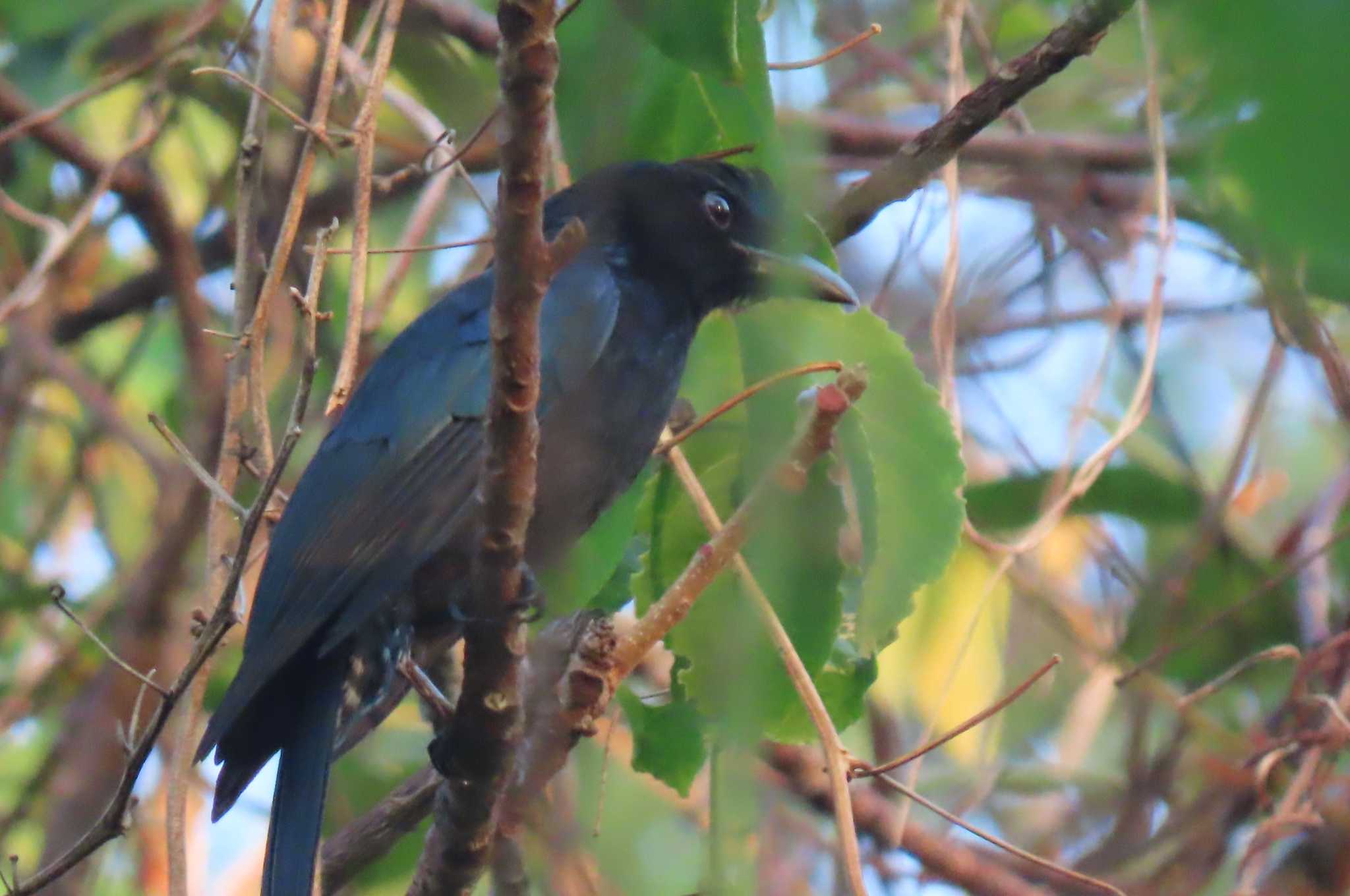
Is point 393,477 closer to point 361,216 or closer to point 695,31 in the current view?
point 361,216

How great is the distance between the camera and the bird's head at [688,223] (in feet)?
10.9

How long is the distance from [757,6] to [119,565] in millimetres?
3438

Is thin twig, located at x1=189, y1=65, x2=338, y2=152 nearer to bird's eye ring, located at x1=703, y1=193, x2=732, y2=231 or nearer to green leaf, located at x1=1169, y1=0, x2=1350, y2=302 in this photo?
bird's eye ring, located at x1=703, y1=193, x2=732, y2=231

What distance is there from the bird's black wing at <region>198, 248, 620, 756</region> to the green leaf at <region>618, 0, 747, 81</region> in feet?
2.76

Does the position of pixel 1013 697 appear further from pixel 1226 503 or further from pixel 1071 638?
pixel 1071 638

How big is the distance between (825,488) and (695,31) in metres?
0.92

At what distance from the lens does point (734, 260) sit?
337cm

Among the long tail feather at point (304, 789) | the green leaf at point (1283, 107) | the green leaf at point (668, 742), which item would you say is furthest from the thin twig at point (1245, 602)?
the green leaf at point (1283, 107)

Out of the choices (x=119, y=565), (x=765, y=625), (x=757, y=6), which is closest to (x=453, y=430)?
(x=765, y=625)

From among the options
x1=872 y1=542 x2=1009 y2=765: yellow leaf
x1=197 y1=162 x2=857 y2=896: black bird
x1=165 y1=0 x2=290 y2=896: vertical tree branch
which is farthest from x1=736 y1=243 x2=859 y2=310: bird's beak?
x1=872 y1=542 x2=1009 y2=765: yellow leaf

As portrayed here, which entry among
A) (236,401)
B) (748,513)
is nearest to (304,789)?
(236,401)

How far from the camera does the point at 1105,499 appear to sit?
4.23 meters

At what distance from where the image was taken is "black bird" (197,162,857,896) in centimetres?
267

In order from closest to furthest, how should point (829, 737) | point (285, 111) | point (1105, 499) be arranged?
point (829, 737) → point (285, 111) → point (1105, 499)
